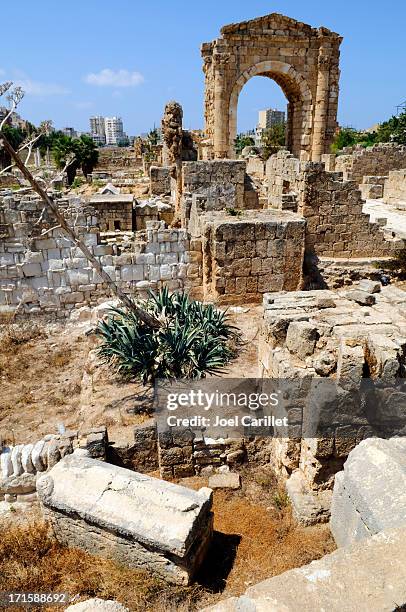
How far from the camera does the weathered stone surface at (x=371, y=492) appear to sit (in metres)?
2.80

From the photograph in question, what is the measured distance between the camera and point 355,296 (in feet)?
17.2

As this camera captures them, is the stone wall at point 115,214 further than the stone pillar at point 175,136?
Yes

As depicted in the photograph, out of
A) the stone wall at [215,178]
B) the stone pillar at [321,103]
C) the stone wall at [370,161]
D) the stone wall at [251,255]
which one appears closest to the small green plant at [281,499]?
the stone wall at [251,255]

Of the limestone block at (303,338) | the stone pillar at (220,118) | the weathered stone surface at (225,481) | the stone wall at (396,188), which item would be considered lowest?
the weathered stone surface at (225,481)

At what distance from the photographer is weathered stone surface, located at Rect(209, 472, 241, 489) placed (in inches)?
179

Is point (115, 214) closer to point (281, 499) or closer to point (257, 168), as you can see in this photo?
point (257, 168)

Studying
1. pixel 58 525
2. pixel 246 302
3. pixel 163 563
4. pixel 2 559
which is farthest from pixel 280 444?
pixel 246 302

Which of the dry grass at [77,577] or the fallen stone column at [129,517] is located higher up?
the fallen stone column at [129,517]

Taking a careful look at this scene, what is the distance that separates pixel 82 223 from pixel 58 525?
562 cm

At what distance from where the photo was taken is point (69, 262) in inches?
326

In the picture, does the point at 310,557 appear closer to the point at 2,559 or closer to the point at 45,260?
the point at 2,559

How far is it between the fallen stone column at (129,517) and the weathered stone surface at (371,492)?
101 cm

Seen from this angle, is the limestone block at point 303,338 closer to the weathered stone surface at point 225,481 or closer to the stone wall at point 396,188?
the weathered stone surface at point 225,481

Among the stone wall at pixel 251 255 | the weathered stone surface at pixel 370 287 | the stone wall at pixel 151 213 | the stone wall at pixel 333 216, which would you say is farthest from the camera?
the stone wall at pixel 151 213
